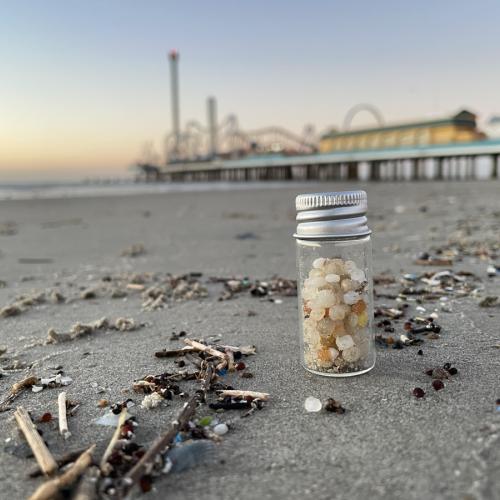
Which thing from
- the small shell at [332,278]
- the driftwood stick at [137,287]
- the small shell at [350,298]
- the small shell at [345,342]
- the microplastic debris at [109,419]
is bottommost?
the driftwood stick at [137,287]

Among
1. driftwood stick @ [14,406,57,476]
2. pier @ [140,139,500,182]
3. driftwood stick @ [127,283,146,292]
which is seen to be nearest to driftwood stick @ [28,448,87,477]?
driftwood stick @ [14,406,57,476]

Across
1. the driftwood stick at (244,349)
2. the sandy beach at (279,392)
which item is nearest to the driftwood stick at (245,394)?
the sandy beach at (279,392)

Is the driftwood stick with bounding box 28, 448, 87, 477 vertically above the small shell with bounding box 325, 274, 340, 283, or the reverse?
the small shell with bounding box 325, 274, 340, 283

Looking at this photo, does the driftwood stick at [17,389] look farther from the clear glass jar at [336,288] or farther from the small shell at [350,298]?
the small shell at [350,298]

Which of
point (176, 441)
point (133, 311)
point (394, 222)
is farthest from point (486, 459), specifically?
point (394, 222)

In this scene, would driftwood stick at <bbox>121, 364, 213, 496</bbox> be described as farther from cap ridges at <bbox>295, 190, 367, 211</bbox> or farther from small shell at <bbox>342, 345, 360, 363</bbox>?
cap ridges at <bbox>295, 190, 367, 211</bbox>

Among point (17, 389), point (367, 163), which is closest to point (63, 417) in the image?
point (17, 389)

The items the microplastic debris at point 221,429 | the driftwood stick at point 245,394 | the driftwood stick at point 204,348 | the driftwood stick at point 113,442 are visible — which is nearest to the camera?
the driftwood stick at point 113,442
